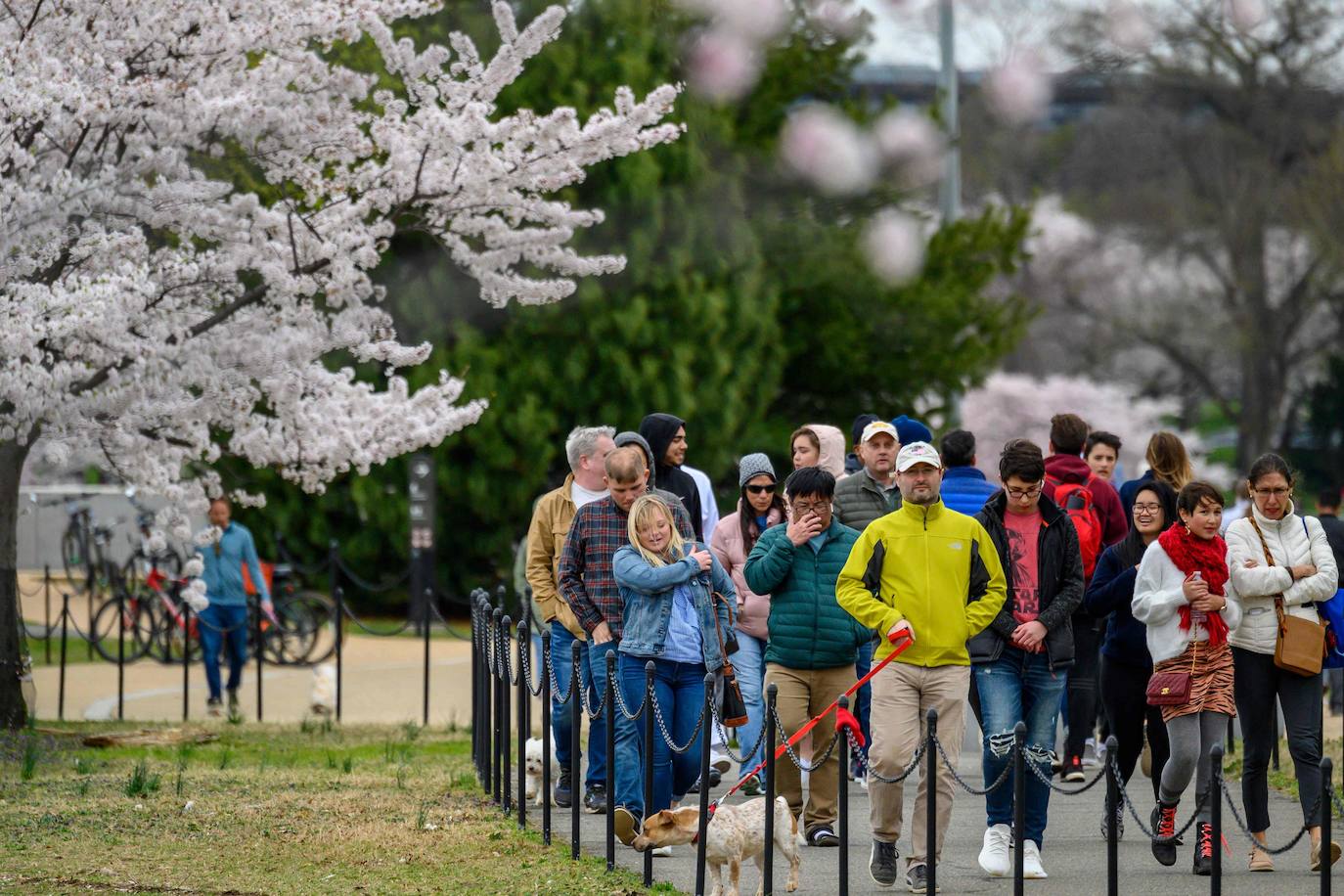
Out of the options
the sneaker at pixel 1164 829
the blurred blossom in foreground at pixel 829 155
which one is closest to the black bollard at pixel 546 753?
the sneaker at pixel 1164 829

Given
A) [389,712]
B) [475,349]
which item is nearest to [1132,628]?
[389,712]

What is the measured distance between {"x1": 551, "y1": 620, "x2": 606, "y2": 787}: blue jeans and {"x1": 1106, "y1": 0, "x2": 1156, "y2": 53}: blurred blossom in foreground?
114ft

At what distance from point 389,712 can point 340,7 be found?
6082mm

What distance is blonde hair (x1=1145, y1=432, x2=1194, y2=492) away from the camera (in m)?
9.60

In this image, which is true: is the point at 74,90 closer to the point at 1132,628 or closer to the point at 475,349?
the point at 1132,628

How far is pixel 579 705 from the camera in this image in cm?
834

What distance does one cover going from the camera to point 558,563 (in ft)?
30.5

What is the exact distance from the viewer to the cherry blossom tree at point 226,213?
11.6 m

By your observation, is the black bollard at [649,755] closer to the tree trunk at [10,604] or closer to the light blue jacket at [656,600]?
the light blue jacket at [656,600]

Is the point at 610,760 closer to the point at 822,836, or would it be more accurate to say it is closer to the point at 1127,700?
the point at 822,836

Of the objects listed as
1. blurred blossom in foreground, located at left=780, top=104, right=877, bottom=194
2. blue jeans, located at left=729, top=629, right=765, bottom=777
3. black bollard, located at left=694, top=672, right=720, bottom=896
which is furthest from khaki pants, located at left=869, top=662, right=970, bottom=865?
blurred blossom in foreground, located at left=780, top=104, right=877, bottom=194

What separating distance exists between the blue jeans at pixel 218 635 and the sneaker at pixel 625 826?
8161 mm

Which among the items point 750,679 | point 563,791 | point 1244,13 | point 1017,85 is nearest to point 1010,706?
point 750,679

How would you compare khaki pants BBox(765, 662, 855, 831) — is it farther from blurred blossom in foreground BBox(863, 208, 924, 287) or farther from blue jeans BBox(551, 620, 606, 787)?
blurred blossom in foreground BBox(863, 208, 924, 287)
